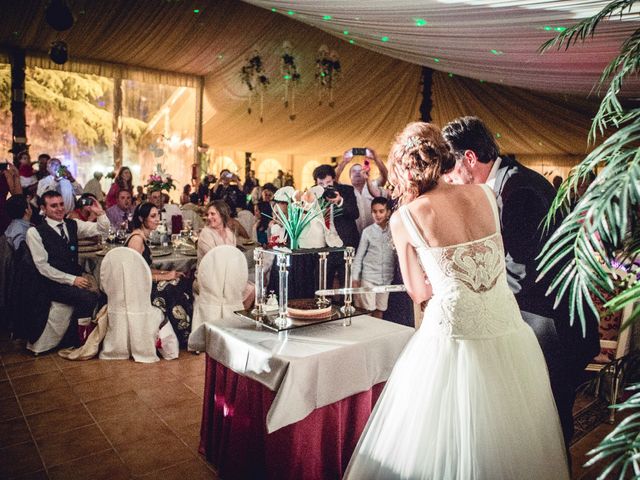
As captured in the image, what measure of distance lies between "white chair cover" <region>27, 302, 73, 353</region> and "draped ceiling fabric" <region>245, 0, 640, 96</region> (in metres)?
3.07

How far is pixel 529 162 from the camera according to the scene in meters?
12.9

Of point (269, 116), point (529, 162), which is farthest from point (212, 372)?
point (529, 162)

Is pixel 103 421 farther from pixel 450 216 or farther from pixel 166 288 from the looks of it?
pixel 450 216

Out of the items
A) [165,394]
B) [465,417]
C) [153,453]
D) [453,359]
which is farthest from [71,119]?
[465,417]

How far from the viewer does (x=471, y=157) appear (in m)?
2.02

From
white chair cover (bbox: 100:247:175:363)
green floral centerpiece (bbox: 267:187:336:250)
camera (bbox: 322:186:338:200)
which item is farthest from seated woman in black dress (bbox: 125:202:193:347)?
green floral centerpiece (bbox: 267:187:336:250)

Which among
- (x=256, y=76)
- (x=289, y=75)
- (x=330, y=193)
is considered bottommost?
(x=330, y=193)

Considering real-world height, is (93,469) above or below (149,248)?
below

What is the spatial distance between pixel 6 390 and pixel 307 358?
8.02 ft

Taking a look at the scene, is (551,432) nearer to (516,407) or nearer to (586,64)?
(516,407)

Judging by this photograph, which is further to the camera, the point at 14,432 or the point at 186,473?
the point at 14,432

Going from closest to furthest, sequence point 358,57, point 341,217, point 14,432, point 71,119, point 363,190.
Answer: point 14,432 < point 341,217 < point 363,190 < point 358,57 < point 71,119

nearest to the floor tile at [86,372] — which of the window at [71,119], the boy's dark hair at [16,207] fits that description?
the boy's dark hair at [16,207]

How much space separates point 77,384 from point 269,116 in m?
8.64
